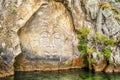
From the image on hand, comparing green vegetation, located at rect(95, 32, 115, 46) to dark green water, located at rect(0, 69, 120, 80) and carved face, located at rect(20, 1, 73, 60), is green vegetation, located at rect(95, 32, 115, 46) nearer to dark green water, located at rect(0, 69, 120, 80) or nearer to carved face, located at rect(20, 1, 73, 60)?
carved face, located at rect(20, 1, 73, 60)

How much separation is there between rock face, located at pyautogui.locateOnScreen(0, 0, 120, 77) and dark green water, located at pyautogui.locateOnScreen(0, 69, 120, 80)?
5.12 feet

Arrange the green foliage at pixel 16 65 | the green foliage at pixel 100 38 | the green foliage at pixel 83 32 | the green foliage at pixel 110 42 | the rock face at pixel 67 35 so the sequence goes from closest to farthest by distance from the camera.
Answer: the green foliage at pixel 16 65, the rock face at pixel 67 35, the green foliage at pixel 110 42, the green foliage at pixel 100 38, the green foliage at pixel 83 32

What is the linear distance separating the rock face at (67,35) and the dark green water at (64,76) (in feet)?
5.12

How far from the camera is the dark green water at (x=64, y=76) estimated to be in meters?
27.9

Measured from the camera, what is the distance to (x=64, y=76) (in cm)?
2903

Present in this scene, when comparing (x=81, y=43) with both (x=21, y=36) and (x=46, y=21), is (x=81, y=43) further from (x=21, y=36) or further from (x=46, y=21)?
(x=21, y=36)

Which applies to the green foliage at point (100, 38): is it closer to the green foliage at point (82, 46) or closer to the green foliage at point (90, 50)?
the green foliage at point (90, 50)

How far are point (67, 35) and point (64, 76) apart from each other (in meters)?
6.56

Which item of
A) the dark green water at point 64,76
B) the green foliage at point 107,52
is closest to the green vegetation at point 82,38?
the green foliage at point 107,52

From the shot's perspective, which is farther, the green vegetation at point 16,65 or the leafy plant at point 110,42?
the leafy plant at point 110,42

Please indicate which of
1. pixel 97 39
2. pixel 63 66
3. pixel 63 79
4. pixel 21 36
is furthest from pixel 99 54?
pixel 21 36

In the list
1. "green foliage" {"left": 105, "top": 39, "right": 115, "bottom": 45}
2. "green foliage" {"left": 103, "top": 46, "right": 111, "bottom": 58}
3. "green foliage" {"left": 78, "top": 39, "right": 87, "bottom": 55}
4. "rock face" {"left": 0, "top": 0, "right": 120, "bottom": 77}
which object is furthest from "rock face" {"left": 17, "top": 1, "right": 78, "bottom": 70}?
"green foliage" {"left": 105, "top": 39, "right": 115, "bottom": 45}

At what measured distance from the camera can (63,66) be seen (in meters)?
33.3

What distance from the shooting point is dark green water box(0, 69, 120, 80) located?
1099 inches
